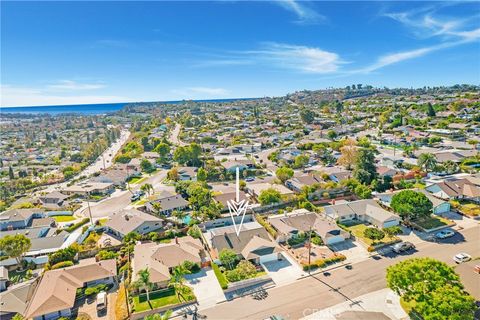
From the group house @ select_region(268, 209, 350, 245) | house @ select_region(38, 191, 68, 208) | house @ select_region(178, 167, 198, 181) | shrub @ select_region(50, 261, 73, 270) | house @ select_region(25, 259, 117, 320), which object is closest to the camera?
house @ select_region(25, 259, 117, 320)

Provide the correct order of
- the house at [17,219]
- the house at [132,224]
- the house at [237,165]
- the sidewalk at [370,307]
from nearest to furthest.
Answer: the sidewalk at [370,307] < the house at [132,224] < the house at [17,219] < the house at [237,165]

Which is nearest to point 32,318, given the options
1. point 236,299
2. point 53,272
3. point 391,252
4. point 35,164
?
point 53,272

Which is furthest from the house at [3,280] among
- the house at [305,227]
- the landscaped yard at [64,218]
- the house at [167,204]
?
the house at [305,227]

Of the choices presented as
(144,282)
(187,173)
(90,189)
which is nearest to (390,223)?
(144,282)

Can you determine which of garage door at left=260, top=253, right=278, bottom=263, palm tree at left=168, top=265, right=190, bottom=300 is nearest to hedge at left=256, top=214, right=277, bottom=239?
garage door at left=260, top=253, right=278, bottom=263

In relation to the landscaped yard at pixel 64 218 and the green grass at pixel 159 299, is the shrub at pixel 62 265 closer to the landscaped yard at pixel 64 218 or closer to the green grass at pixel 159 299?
the green grass at pixel 159 299

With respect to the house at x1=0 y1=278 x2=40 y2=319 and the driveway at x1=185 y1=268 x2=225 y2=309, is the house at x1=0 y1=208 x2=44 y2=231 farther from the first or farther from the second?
the driveway at x1=185 y1=268 x2=225 y2=309

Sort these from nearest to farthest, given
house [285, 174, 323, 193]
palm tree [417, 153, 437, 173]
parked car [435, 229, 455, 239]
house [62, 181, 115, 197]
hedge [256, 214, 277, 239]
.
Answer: parked car [435, 229, 455, 239] → hedge [256, 214, 277, 239] → house [285, 174, 323, 193] → palm tree [417, 153, 437, 173] → house [62, 181, 115, 197]
